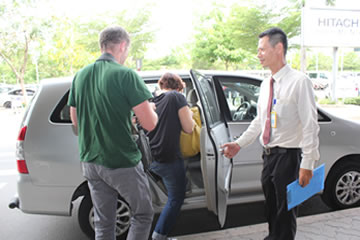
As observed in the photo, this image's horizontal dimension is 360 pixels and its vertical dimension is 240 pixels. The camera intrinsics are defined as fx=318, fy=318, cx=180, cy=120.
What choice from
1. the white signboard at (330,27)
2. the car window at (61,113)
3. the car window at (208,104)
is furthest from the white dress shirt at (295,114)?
the white signboard at (330,27)

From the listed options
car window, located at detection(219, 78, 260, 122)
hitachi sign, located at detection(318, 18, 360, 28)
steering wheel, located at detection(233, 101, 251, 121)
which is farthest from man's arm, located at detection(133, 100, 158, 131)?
hitachi sign, located at detection(318, 18, 360, 28)

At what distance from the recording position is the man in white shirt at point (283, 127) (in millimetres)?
2105

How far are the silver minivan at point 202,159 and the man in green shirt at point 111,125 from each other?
0.59 metres

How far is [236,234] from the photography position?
2.88 meters

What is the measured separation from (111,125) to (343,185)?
2.94 meters

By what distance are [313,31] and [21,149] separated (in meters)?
14.7

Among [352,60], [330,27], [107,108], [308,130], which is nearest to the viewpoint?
[107,108]

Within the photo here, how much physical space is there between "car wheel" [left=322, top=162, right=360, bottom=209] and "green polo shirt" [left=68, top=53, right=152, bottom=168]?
2595 millimetres

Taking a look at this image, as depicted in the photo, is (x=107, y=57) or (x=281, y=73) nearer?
(x=107, y=57)

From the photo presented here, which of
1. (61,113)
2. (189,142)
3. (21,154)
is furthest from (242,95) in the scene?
(21,154)

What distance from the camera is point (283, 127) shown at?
2.24m

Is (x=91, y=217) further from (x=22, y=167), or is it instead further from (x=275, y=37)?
(x=275, y=37)

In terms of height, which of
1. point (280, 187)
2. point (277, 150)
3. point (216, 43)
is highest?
point (216, 43)

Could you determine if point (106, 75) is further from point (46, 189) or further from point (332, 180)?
point (332, 180)
